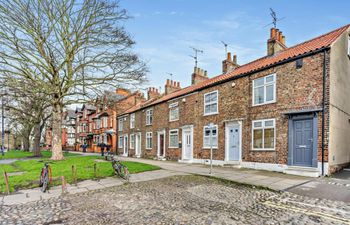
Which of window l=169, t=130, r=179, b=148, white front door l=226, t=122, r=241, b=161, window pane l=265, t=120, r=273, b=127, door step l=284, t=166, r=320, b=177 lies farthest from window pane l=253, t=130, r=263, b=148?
window l=169, t=130, r=179, b=148

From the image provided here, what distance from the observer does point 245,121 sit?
13.9 metres

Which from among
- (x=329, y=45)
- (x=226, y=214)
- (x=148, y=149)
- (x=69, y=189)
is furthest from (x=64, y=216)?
(x=148, y=149)

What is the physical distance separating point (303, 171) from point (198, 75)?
15267 millimetres

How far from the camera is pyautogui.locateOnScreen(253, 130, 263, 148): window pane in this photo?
13.0 m

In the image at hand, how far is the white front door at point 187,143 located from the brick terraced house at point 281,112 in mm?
83

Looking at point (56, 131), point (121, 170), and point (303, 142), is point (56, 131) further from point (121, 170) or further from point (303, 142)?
point (303, 142)

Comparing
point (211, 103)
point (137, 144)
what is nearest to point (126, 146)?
point (137, 144)

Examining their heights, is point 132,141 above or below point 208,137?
below

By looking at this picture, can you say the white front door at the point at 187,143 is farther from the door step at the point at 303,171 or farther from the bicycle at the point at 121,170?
the door step at the point at 303,171

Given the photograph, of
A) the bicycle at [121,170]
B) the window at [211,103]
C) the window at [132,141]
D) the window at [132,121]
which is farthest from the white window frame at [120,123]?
the bicycle at [121,170]

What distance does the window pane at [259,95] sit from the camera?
1319 cm

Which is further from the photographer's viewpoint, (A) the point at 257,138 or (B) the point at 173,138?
(B) the point at 173,138

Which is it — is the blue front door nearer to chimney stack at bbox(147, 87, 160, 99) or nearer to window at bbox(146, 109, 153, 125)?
window at bbox(146, 109, 153, 125)

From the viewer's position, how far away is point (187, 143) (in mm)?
19188
